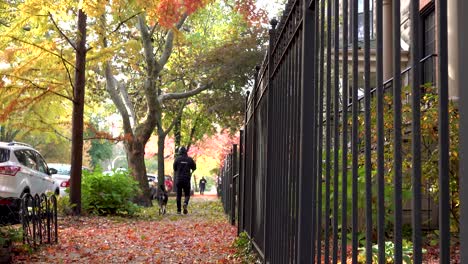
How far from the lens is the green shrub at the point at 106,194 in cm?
1614

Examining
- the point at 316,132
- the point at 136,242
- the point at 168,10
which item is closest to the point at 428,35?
the point at 168,10

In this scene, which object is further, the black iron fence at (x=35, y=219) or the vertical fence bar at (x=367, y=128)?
the black iron fence at (x=35, y=219)

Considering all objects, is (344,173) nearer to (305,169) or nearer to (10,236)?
(305,169)

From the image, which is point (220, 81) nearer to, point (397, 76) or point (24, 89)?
point (24, 89)

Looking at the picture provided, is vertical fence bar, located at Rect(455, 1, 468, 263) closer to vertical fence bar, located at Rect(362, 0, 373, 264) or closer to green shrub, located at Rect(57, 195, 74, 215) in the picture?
vertical fence bar, located at Rect(362, 0, 373, 264)

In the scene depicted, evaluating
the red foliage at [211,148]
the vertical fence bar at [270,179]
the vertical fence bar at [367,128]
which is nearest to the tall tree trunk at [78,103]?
the vertical fence bar at [270,179]

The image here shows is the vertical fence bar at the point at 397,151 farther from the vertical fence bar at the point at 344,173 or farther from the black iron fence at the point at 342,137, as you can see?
the vertical fence bar at the point at 344,173

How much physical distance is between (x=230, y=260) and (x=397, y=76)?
6.41 meters

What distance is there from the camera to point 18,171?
1398 centimetres

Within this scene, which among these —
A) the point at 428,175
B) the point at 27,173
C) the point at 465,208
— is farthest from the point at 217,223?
the point at 465,208

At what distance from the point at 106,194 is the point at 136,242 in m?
5.78

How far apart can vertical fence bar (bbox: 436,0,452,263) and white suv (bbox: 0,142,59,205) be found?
40.7 feet

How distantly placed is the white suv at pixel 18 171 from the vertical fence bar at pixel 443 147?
12.4 meters

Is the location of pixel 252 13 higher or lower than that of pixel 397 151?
higher
